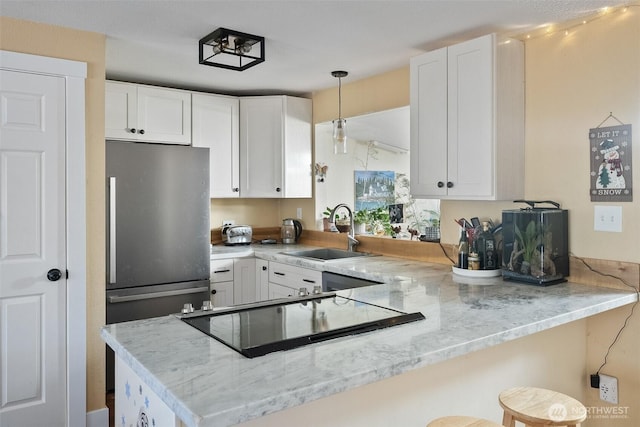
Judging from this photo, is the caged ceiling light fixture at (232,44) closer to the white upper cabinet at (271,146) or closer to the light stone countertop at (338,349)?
A: the white upper cabinet at (271,146)

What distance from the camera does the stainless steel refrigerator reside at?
123 inches

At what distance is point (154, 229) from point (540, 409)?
2548 millimetres

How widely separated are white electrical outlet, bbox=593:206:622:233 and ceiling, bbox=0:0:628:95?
0.96 metres

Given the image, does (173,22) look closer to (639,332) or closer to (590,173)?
(590,173)

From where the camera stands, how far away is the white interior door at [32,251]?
245 centimetres

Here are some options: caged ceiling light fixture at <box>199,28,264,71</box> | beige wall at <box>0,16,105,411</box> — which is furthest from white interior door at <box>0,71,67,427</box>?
caged ceiling light fixture at <box>199,28,264,71</box>

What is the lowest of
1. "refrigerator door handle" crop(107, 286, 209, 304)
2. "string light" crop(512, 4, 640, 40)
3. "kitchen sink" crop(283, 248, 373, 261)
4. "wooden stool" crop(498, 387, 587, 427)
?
"wooden stool" crop(498, 387, 587, 427)

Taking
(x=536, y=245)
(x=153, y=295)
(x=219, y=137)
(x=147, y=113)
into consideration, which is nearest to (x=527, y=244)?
(x=536, y=245)

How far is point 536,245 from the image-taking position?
2410 millimetres

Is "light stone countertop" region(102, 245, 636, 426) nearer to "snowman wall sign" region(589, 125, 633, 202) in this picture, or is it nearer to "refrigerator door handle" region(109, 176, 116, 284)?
"snowman wall sign" region(589, 125, 633, 202)

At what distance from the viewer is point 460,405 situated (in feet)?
6.00

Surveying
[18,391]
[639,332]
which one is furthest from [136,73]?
[639,332]

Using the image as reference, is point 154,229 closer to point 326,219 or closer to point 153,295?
point 153,295

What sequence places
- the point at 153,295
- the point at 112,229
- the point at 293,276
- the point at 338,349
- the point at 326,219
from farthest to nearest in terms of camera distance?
the point at 326,219 < the point at 293,276 < the point at 153,295 < the point at 112,229 < the point at 338,349
